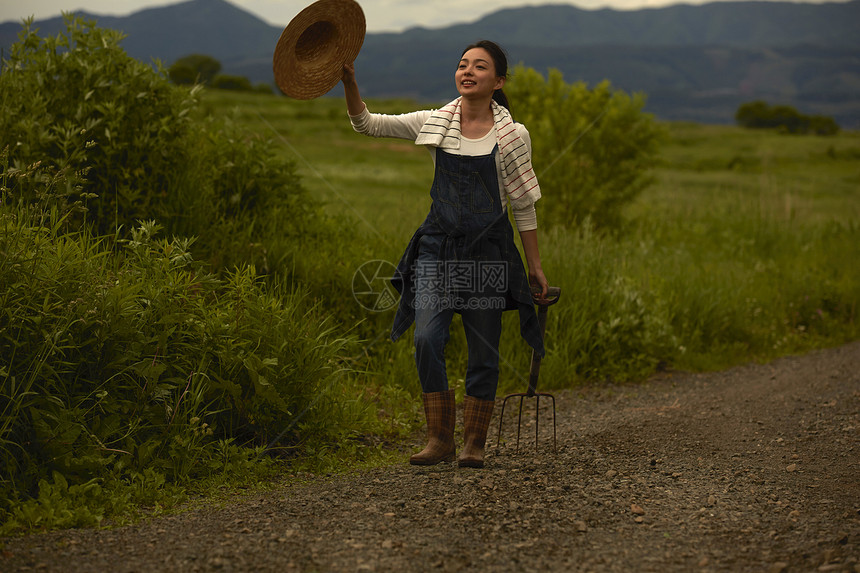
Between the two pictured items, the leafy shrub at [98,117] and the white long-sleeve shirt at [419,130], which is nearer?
the white long-sleeve shirt at [419,130]

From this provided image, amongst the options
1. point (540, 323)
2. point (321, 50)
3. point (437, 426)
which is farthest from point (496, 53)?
point (437, 426)

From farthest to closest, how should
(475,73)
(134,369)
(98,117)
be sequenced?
(98,117) < (475,73) < (134,369)

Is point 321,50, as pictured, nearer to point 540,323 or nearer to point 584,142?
point 540,323

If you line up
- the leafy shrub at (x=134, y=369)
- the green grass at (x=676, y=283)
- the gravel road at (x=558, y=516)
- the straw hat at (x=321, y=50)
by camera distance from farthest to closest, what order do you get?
the green grass at (x=676, y=283)
the straw hat at (x=321, y=50)
the leafy shrub at (x=134, y=369)
the gravel road at (x=558, y=516)

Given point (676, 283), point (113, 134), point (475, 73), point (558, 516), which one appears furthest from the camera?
point (676, 283)

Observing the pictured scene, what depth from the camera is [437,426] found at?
4.59m

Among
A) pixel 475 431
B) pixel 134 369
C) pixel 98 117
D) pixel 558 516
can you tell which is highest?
pixel 98 117

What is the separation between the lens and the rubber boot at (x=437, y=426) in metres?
4.57

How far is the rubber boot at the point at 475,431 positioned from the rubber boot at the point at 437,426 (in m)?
0.10

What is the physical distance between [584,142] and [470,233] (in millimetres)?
8509

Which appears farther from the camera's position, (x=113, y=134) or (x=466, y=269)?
(x=113, y=134)

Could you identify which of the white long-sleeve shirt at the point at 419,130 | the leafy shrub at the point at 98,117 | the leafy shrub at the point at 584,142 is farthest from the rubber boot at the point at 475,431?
the leafy shrub at the point at 584,142

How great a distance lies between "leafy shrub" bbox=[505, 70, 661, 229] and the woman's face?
775cm

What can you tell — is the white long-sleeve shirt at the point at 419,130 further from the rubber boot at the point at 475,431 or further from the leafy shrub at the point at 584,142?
the leafy shrub at the point at 584,142
